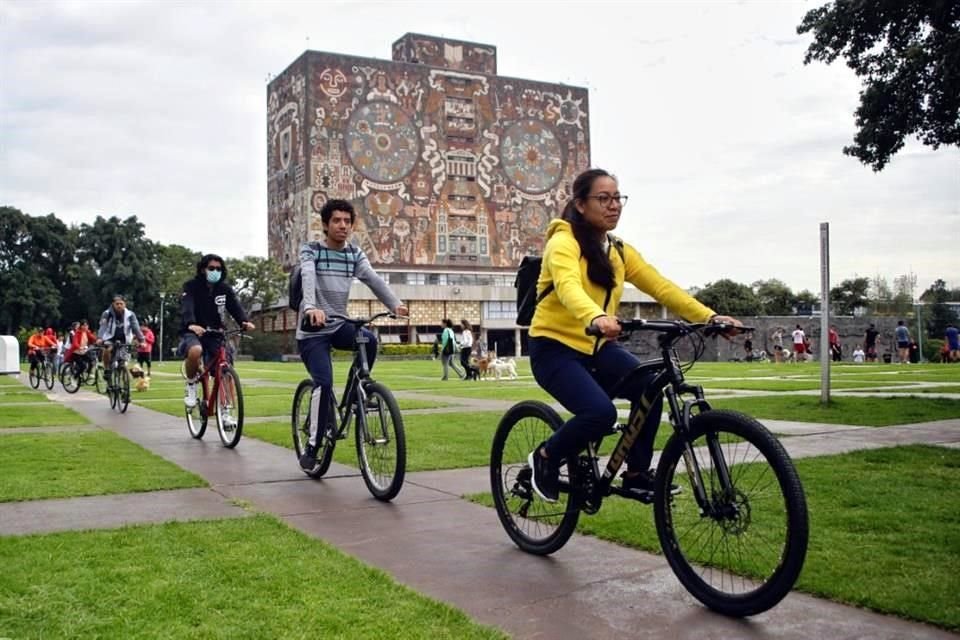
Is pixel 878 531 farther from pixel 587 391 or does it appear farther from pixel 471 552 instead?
pixel 471 552

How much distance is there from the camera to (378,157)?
7938 centimetres

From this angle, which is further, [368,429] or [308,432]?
[308,432]

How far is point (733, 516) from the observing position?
10.1 feet

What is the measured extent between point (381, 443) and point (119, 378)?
328 inches

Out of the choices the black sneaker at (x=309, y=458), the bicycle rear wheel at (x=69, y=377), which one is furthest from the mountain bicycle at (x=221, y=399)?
the bicycle rear wheel at (x=69, y=377)

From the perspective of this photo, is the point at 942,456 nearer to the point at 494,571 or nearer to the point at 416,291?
the point at 494,571

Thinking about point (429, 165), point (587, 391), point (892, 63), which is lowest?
point (587, 391)

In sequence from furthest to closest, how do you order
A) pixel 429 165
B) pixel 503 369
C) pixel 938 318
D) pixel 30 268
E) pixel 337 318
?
pixel 429 165, pixel 30 268, pixel 938 318, pixel 503 369, pixel 337 318

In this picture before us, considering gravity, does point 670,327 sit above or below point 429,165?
below

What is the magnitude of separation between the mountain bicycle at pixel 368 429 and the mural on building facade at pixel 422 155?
71.0m

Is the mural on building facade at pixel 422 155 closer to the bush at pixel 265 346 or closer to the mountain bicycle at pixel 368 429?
the bush at pixel 265 346

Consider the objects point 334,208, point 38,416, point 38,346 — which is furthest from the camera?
point 38,346

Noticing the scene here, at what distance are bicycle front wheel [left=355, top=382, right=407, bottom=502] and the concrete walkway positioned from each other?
12 cm

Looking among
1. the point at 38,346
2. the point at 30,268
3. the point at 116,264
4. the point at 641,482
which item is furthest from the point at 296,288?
the point at 30,268
